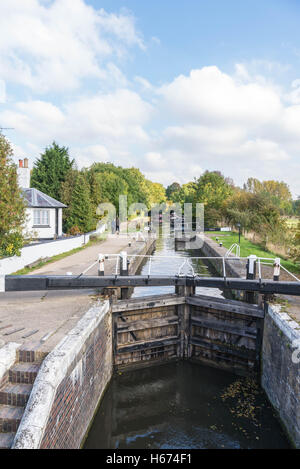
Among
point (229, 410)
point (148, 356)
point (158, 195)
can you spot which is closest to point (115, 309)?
point (148, 356)

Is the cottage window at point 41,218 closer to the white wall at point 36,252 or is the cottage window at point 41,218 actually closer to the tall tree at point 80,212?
the tall tree at point 80,212

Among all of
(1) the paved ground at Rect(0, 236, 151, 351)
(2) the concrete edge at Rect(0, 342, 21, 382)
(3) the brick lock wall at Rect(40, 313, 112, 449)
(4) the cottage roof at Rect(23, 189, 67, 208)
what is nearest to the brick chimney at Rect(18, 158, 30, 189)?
(4) the cottage roof at Rect(23, 189, 67, 208)

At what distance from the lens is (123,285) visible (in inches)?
367

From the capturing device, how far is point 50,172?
3819cm

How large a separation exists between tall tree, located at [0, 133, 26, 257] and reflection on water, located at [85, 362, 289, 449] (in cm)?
713

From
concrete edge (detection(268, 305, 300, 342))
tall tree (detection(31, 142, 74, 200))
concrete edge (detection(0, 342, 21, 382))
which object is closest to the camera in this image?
concrete edge (detection(0, 342, 21, 382))

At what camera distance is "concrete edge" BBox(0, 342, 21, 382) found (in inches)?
216

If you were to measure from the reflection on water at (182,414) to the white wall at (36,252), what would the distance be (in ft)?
22.4

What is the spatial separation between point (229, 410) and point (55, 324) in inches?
176

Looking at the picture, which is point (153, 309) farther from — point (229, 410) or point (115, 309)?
point (229, 410)

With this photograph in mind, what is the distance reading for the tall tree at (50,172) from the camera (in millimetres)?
37812

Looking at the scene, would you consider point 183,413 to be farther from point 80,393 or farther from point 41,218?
point 41,218

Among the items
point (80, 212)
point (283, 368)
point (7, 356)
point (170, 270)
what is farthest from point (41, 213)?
point (283, 368)

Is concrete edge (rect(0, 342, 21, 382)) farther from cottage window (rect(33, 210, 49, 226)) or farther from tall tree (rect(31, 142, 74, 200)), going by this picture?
tall tree (rect(31, 142, 74, 200))
